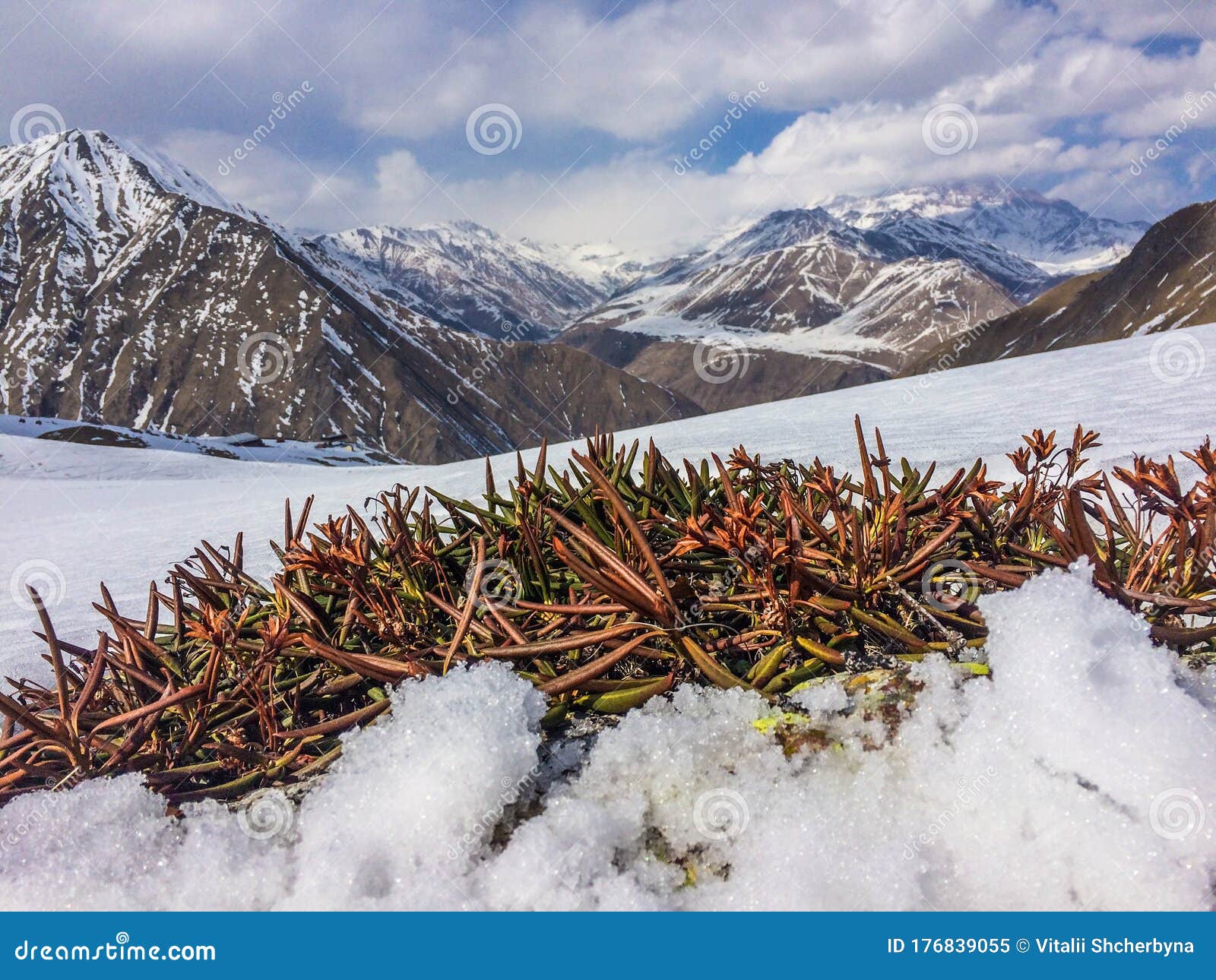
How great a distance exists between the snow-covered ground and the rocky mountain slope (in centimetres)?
11982

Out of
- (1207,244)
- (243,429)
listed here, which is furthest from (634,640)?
(243,429)

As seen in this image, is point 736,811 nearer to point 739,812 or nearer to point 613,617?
point 739,812

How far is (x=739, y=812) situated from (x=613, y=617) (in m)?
0.39

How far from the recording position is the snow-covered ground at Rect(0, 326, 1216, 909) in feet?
3.06

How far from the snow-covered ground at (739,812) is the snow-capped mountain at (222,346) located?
5969 inches

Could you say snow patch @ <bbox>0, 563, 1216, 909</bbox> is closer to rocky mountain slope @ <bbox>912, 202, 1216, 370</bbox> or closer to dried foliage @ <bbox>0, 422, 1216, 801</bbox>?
dried foliage @ <bbox>0, 422, 1216, 801</bbox>

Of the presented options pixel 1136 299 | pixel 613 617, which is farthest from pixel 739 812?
pixel 1136 299

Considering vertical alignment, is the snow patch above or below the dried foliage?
below

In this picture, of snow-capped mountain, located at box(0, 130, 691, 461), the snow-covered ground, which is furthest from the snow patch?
snow-capped mountain, located at box(0, 130, 691, 461)

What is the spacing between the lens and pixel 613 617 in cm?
130

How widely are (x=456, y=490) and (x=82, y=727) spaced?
2.84 metres

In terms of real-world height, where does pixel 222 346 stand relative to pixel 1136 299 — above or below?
above

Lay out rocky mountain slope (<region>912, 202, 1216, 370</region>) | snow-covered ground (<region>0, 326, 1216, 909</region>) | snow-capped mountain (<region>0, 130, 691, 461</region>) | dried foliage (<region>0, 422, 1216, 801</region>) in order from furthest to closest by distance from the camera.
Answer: snow-capped mountain (<region>0, 130, 691, 461</region>) → rocky mountain slope (<region>912, 202, 1216, 370</region>) → dried foliage (<region>0, 422, 1216, 801</region>) → snow-covered ground (<region>0, 326, 1216, 909</region>)

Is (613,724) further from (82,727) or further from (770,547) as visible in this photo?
(82,727)
